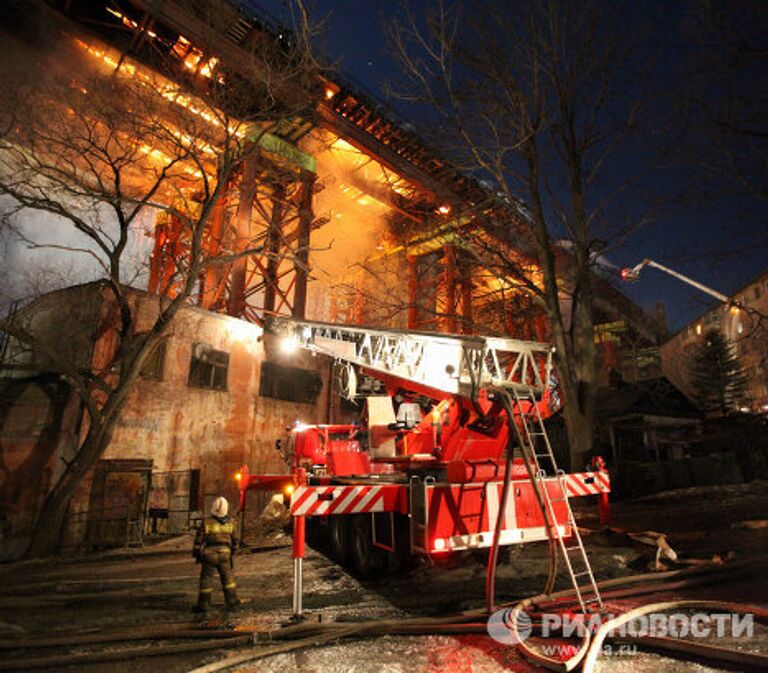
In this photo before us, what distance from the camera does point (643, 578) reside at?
5645 mm

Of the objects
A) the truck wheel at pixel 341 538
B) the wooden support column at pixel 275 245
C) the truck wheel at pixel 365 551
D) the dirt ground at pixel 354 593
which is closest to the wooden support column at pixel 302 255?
the wooden support column at pixel 275 245

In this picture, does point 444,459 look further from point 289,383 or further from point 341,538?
point 289,383

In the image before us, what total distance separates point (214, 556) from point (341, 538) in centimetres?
296

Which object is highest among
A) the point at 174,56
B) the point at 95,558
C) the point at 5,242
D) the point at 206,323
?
the point at 174,56

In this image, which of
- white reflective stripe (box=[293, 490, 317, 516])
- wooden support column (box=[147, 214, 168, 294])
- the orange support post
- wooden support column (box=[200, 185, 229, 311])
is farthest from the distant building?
the orange support post

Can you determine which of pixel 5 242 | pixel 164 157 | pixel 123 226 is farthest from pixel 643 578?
pixel 164 157

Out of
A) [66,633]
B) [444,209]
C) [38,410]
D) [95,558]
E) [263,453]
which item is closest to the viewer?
[66,633]

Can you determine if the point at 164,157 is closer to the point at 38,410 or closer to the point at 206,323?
the point at 206,323

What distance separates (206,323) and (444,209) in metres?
15.3

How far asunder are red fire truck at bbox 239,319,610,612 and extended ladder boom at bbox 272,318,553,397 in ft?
0.06

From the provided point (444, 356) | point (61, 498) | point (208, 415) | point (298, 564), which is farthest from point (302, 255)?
point (298, 564)

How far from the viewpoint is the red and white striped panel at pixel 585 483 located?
743 centimetres

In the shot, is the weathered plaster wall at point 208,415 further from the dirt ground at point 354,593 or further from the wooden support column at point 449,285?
the wooden support column at point 449,285

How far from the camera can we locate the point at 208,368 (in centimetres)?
1523
